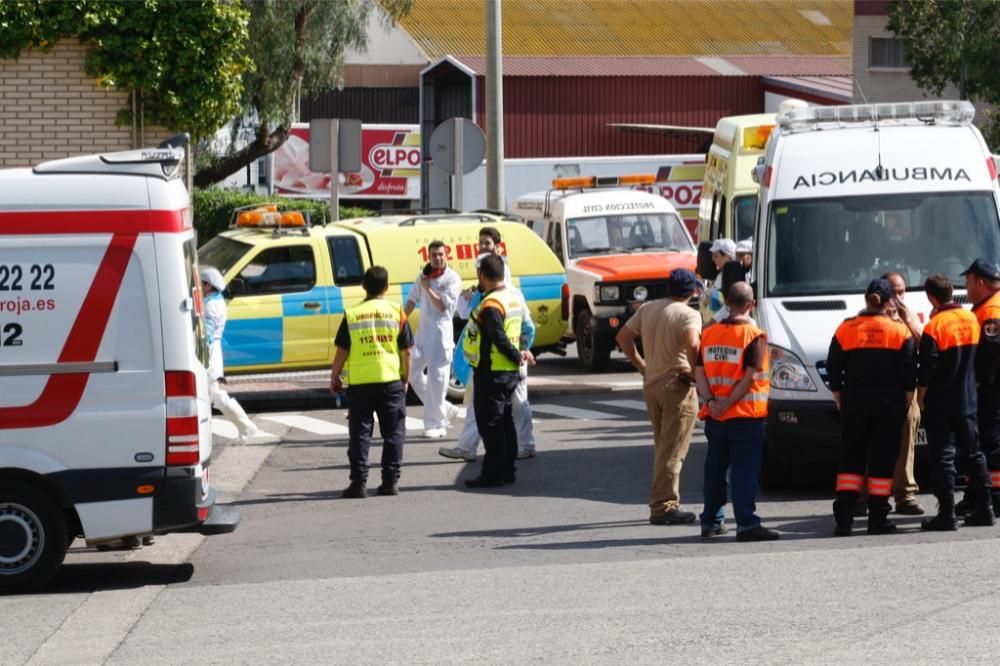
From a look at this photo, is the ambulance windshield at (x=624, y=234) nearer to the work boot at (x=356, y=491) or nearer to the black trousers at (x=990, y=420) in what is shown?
the work boot at (x=356, y=491)

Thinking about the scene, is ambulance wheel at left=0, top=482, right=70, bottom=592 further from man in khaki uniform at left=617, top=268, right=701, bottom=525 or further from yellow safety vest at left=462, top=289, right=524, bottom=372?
yellow safety vest at left=462, top=289, right=524, bottom=372

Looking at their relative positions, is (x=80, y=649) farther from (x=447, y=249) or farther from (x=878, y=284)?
(x=447, y=249)

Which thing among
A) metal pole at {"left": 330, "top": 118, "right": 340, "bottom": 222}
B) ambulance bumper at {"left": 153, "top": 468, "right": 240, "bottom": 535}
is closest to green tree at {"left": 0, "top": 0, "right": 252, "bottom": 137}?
metal pole at {"left": 330, "top": 118, "right": 340, "bottom": 222}

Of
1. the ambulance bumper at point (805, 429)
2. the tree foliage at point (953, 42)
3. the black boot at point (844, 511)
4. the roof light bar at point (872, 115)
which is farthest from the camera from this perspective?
the tree foliage at point (953, 42)

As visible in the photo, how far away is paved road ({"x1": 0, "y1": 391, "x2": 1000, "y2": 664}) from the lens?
303 inches

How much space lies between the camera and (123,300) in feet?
30.5

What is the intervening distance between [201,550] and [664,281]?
36.2 ft

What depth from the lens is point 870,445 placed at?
10.7 metres

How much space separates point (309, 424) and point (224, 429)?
3.04 feet

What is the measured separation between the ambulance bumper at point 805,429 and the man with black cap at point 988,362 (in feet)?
3.28

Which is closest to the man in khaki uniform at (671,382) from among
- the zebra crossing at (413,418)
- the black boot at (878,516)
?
the black boot at (878,516)

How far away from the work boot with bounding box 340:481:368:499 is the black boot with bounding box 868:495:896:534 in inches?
153

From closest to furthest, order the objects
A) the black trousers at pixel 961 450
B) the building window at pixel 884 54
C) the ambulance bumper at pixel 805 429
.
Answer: the black trousers at pixel 961 450 < the ambulance bumper at pixel 805 429 < the building window at pixel 884 54

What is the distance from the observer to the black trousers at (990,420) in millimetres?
11227
